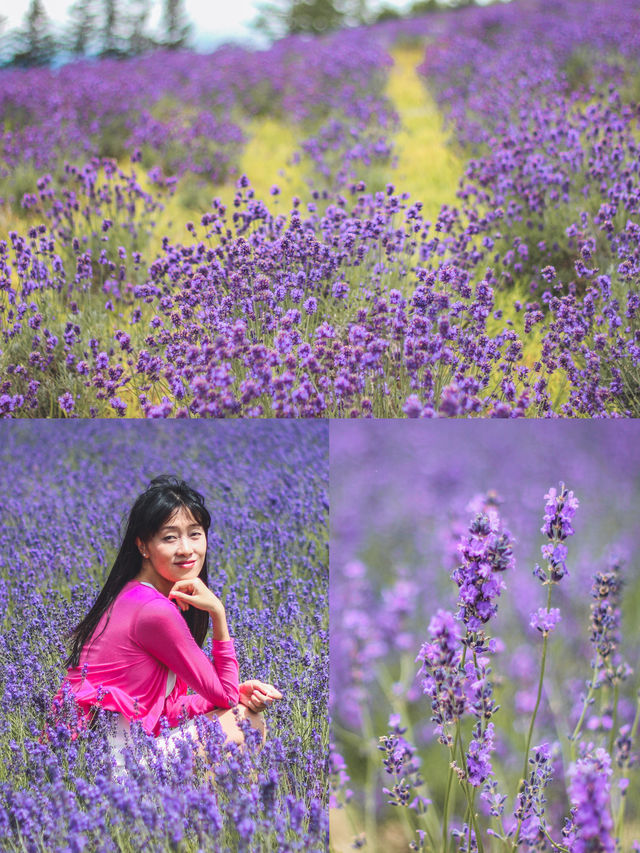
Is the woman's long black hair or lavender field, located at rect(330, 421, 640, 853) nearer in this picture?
lavender field, located at rect(330, 421, 640, 853)

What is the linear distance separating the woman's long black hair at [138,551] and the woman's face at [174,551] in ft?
0.06

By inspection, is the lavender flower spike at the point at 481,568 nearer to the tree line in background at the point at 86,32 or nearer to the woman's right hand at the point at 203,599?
the woman's right hand at the point at 203,599

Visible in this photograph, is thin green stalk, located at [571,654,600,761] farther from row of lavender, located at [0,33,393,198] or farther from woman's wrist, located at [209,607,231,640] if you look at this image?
row of lavender, located at [0,33,393,198]

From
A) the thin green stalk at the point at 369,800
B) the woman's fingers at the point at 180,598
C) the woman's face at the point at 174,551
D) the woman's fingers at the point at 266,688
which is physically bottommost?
the thin green stalk at the point at 369,800

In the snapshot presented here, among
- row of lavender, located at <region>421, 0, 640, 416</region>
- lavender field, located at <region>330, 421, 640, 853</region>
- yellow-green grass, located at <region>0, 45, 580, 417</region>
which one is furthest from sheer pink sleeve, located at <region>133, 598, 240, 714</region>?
row of lavender, located at <region>421, 0, 640, 416</region>

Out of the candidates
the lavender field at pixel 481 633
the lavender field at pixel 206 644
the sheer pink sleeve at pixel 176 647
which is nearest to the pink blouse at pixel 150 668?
the sheer pink sleeve at pixel 176 647

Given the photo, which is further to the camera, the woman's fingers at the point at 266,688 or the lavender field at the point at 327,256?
the lavender field at the point at 327,256

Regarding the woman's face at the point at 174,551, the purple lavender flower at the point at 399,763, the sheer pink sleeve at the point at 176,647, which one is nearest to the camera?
the purple lavender flower at the point at 399,763

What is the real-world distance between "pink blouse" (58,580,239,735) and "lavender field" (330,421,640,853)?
38 centimetres

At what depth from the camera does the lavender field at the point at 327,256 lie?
2.62 meters

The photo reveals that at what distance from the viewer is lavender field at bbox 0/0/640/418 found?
262 cm

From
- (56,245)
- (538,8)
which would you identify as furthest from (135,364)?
(538,8)

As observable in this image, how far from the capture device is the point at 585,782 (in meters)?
1.39

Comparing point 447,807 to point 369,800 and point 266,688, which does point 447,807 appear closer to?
point 369,800
